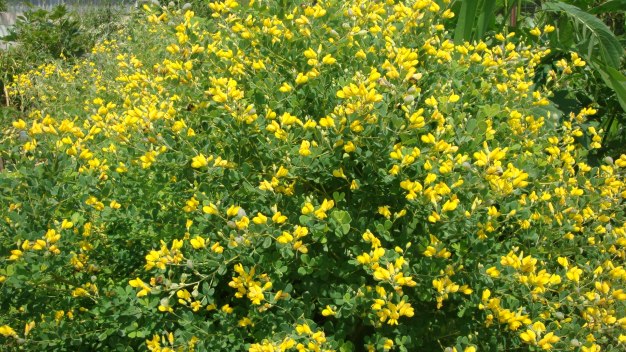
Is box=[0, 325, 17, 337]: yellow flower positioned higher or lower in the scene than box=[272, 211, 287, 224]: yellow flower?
lower

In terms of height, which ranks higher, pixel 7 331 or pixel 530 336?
pixel 530 336

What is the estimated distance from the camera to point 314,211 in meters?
1.81

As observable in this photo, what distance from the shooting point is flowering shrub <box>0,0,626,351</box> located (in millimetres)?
1858

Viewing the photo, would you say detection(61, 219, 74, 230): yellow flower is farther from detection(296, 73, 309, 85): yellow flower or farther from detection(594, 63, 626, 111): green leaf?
detection(594, 63, 626, 111): green leaf

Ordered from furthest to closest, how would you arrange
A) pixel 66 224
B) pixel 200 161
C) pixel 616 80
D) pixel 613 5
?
pixel 613 5 → pixel 616 80 → pixel 66 224 → pixel 200 161

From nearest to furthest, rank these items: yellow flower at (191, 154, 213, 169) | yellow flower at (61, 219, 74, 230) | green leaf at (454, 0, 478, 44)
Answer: yellow flower at (191, 154, 213, 169), yellow flower at (61, 219, 74, 230), green leaf at (454, 0, 478, 44)

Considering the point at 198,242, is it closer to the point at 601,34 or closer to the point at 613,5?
the point at 601,34

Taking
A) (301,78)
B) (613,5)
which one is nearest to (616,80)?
(613,5)

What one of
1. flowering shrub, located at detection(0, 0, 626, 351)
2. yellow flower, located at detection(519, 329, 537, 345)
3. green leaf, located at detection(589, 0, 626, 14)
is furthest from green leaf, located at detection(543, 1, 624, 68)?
yellow flower, located at detection(519, 329, 537, 345)

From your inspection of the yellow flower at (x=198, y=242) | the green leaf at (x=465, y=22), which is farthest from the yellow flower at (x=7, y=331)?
the green leaf at (x=465, y=22)

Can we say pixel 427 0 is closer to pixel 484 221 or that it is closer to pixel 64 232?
pixel 484 221

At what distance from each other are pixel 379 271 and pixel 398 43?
34.2 inches

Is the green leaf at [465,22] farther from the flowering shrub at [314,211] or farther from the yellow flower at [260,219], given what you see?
the yellow flower at [260,219]

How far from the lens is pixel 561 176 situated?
7.44 ft
